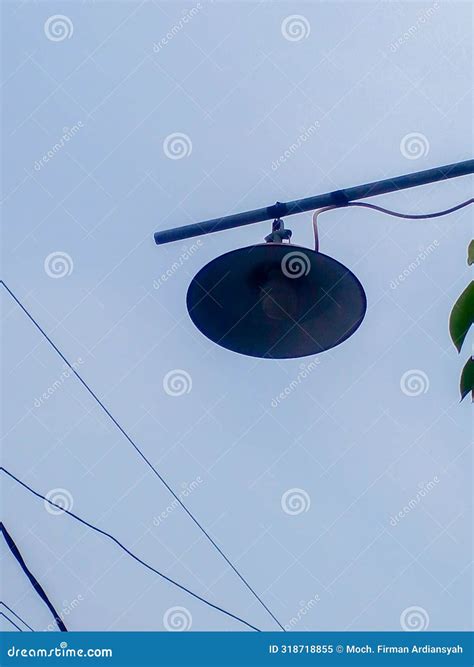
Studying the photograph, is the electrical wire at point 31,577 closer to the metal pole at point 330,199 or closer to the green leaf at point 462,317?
the metal pole at point 330,199

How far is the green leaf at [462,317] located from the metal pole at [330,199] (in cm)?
88

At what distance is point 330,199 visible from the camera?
8.95ft

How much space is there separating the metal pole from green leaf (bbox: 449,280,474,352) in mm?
877

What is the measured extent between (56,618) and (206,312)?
2.62 meters

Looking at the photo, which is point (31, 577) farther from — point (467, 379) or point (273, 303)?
point (467, 379)

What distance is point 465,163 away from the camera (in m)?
2.58

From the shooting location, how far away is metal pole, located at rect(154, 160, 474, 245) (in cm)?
257

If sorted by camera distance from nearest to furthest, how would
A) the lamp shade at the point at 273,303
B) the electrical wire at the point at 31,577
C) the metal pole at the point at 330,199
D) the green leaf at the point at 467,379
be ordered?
1. the green leaf at the point at 467,379
2. the metal pole at the point at 330,199
3. the lamp shade at the point at 273,303
4. the electrical wire at the point at 31,577

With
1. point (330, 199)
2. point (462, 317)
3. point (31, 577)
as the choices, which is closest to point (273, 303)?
point (330, 199)

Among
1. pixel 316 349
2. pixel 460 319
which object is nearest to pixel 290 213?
pixel 316 349

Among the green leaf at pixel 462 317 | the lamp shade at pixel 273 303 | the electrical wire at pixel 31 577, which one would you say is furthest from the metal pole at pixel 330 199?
the electrical wire at pixel 31 577

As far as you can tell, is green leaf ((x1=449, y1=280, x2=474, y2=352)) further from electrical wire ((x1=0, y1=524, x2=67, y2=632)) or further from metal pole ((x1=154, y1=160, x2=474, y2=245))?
electrical wire ((x1=0, y1=524, x2=67, y2=632))

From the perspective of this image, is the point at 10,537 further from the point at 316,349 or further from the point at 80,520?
the point at 316,349

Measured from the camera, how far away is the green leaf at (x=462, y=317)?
5.82ft
